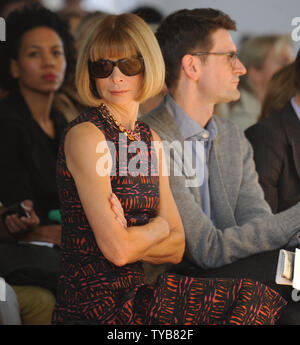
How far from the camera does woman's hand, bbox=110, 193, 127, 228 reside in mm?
1880

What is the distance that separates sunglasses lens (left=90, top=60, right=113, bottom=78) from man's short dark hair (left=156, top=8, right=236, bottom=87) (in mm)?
644

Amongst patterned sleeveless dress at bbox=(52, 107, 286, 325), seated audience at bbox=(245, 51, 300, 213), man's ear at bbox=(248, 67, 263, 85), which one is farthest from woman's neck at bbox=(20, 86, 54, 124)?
man's ear at bbox=(248, 67, 263, 85)

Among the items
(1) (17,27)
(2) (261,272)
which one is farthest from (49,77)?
(2) (261,272)

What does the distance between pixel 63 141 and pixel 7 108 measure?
1199 millimetres

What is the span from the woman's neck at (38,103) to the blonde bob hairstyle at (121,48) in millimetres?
1172

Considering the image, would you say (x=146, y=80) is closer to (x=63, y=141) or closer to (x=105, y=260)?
(x=63, y=141)

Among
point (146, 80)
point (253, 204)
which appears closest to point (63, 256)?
point (146, 80)

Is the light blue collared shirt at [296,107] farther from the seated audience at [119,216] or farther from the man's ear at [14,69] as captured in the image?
the man's ear at [14,69]

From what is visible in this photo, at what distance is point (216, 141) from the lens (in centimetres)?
266

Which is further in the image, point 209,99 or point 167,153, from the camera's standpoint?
point 209,99

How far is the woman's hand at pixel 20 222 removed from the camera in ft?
8.53
